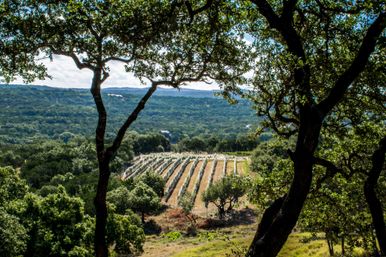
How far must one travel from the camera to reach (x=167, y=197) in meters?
103

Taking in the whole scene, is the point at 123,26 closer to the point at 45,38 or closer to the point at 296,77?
the point at 45,38

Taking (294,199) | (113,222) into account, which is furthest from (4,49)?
(113,222)

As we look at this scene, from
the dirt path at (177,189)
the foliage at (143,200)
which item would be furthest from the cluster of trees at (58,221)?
the dirt path at (177,189)

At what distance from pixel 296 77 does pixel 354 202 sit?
26.1ft

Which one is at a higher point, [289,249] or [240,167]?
[289,249]

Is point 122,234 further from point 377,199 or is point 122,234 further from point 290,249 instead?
point 377,199

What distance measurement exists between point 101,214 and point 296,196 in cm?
593

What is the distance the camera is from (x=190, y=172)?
407 ft

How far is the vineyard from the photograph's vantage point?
103 meters

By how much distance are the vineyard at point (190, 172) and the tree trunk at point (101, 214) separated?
80781 mm

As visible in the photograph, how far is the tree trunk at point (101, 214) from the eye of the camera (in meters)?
11.1

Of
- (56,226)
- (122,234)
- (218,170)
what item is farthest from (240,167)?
(56,226)

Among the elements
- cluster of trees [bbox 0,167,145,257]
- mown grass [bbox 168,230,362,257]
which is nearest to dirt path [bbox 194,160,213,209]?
mown grass [bbox 168,230,362,257]

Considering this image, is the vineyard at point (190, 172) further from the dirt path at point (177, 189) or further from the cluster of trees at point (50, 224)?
the cluster of trees at point (50, 224)
